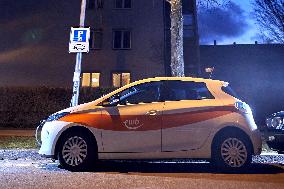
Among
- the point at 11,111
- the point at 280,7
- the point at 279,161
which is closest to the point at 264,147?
the point at 279,161

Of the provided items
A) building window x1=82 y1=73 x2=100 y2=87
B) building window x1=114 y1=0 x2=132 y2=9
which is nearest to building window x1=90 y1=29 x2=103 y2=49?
building window x1=82 y1=73 x2=100 y2=87

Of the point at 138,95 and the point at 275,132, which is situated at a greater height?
the point at 138,95

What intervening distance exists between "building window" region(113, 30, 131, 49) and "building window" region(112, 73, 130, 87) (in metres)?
1.94

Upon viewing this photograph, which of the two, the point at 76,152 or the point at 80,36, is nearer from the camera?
the point at 76,152

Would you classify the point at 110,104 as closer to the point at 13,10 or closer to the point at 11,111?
the point at 11,111

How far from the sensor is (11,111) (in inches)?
769

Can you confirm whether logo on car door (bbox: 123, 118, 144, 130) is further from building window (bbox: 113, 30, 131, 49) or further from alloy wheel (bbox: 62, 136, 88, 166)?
building window (bbox: 113, 30, 131, 49)

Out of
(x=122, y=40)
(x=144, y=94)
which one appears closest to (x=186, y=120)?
(x=144, y=94)

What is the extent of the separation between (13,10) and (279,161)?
77.4 ft

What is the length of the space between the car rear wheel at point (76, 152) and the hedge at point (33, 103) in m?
11.7

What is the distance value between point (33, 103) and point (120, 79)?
26.9 feet

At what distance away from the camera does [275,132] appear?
829 cm

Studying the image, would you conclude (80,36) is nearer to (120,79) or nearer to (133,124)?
(133,124)

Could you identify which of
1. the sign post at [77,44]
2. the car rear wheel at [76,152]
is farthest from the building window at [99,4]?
the car rear wheel at [76,152]
